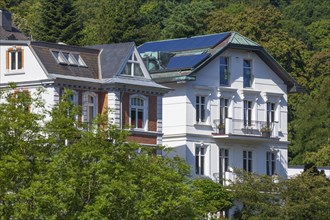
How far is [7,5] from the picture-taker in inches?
5763

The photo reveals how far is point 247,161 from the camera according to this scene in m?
91.6

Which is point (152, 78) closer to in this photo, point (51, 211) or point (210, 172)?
point (210, 172)

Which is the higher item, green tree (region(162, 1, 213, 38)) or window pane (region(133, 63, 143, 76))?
green tree (region(162, 1, 213, 38))

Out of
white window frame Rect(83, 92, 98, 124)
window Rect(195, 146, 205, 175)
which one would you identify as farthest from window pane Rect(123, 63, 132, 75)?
window Rect(195, 146, 205, 175)

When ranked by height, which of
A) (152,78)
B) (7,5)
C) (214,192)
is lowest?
(214,192)

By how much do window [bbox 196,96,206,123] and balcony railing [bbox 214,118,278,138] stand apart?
0.85 meters

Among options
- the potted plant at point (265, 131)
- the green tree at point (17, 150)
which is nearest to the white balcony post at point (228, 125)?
the potted plant at point (265, 131)

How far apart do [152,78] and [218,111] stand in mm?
4751

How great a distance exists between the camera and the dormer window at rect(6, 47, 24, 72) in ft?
262

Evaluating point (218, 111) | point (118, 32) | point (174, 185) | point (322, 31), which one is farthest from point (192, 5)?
point (174, 185)

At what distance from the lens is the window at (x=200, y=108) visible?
88.6 m

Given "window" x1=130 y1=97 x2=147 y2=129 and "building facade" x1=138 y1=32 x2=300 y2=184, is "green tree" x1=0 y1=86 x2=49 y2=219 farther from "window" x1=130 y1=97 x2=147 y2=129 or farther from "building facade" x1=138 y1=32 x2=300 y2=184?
"building facade" x1=138 y1=32 x2=300 y2=184

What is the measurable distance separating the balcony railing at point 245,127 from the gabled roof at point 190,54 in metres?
3.33

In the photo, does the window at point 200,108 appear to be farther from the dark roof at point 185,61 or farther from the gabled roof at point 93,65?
the gabled roof at point 93,65
